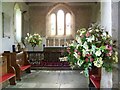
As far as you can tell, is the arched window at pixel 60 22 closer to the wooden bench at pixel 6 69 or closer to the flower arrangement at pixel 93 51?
the wooden bench at pixel 6 69

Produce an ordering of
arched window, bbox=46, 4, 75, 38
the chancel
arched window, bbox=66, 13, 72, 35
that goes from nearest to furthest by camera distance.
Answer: the chancel → arched window, bbox=46, 4, 75, 38 → arched window, bbox=66, 13, 72, 35

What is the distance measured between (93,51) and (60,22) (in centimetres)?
1119

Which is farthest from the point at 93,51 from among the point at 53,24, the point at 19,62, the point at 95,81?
the point at 53,24

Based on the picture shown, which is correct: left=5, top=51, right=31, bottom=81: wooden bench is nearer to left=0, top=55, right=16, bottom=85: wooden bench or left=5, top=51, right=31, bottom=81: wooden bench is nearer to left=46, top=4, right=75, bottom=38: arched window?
left=0, top=55, right=16, bottom=85: wooden bench

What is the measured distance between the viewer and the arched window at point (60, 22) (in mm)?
14297

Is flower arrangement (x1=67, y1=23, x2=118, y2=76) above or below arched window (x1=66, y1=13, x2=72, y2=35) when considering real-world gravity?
below

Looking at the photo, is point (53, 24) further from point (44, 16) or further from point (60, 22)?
point (44, 16)

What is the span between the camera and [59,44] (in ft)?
45.7

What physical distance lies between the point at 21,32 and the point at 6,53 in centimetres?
474

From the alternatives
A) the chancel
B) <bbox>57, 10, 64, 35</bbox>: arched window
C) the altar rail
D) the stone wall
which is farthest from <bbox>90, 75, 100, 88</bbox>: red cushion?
<bbox>57, 10, 64, 35</bbox>: arched window

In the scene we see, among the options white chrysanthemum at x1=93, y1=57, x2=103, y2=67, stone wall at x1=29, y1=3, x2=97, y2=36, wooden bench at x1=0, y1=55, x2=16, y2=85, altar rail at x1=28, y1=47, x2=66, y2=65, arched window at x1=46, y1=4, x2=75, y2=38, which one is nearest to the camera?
white chrysanthemum at x1=93, y1=57, x2=103, y2=67

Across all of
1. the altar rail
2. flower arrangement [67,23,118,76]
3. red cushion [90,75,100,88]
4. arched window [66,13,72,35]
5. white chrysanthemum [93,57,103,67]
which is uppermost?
arched window [66,13,72,35]

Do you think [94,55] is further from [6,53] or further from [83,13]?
[83,13]

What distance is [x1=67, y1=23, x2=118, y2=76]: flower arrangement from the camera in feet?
10.9
